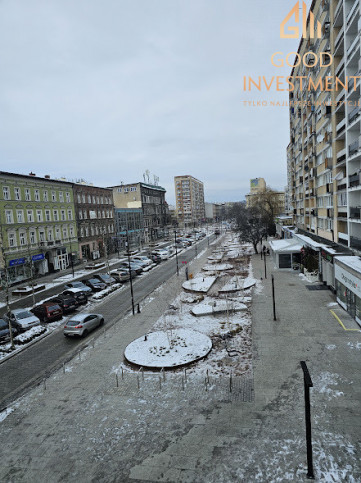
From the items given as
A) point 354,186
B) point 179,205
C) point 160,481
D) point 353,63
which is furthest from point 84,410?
point 179,205

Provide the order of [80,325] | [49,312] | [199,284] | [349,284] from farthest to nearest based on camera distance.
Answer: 1. [199,284]
2. [49,312]
3. [80,325]
4. [349,284]

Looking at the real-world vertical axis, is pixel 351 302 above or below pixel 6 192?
below

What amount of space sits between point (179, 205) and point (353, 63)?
136 meters

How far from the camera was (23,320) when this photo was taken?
2000cm

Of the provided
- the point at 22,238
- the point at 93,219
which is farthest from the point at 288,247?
the point at 93,219

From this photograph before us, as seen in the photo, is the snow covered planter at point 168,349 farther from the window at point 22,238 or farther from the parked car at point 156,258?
the parked car at point 156,258

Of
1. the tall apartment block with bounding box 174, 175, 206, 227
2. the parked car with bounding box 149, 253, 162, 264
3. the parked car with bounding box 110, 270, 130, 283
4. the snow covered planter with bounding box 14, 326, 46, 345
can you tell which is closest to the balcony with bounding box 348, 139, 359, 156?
the snow covered planter with bounding box 14, 326, 46, 345

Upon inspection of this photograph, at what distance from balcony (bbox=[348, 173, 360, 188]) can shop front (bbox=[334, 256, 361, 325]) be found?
5037 mm

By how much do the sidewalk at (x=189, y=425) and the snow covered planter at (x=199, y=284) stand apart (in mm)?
11777

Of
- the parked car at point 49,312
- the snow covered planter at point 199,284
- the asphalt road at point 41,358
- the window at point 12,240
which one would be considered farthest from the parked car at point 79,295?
the window at point 12,240

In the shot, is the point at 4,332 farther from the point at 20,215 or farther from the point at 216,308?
the point at 20,215

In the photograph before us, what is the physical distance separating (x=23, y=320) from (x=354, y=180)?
23762 mm

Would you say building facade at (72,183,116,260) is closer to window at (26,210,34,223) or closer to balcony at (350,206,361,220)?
window at (26,210,34,223)

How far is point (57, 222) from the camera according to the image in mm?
42688
